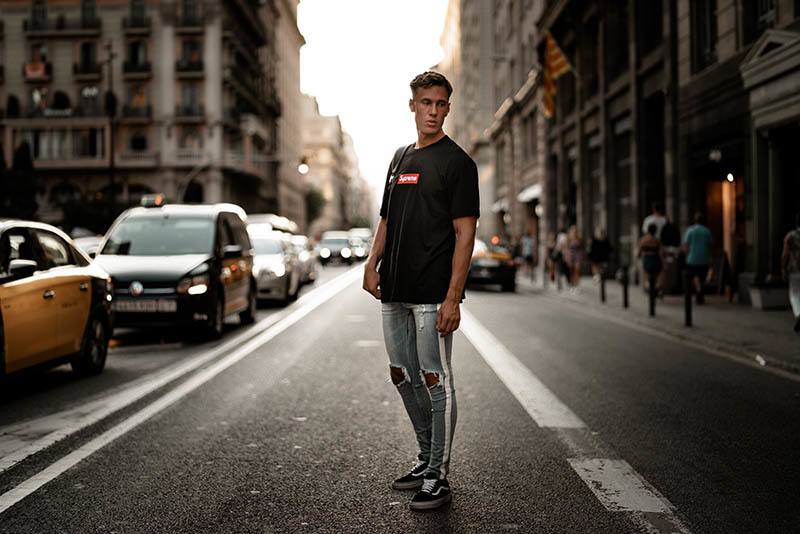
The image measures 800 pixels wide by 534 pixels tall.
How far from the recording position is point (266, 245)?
21.1m

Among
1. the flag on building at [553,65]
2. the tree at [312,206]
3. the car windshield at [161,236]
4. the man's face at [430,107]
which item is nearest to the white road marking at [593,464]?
the man's face at [430,107]

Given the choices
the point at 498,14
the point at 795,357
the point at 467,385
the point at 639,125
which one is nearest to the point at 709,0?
the point at 639,125

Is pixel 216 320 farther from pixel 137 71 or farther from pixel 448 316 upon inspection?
pixel 137 71

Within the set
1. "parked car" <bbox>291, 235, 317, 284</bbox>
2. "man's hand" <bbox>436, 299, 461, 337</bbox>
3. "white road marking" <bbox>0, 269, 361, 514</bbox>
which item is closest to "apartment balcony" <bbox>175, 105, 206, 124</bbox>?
"parked car" <bbox>291, 235, 317, 284</bbox>

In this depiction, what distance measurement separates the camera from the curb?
9.70 metres

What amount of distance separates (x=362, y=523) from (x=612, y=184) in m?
26.3

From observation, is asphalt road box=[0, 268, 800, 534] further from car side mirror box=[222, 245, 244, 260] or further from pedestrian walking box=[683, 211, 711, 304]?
pedestrian walking box=[683, 211, 711, 304]

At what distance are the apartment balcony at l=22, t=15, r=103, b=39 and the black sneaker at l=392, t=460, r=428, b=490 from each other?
208ft

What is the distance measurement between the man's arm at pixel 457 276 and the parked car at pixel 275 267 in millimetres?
14634

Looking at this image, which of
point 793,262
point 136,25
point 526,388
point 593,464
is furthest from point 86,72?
point 593,464

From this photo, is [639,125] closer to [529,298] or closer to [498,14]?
[529,298]

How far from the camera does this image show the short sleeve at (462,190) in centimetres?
436

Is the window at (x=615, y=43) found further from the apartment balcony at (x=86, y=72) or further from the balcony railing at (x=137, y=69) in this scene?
the apartment balcony at (x=86, y=72)

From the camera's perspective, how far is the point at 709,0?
2047 cm
